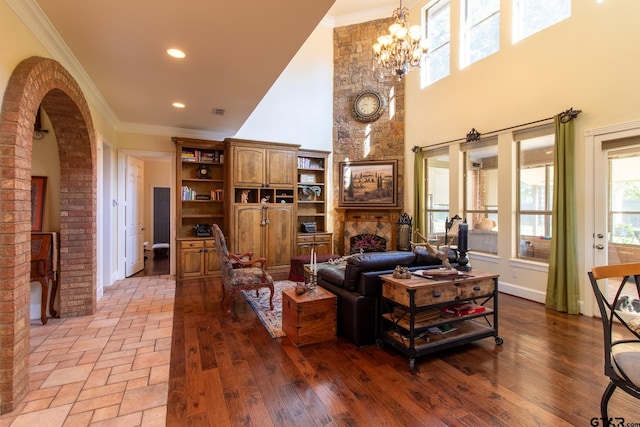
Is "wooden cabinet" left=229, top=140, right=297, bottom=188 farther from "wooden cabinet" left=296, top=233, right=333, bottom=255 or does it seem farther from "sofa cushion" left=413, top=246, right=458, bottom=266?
"sofa cushion" left=413, top=246, right=458, bottom=266

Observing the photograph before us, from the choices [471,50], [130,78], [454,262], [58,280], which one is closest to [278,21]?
[130,78]

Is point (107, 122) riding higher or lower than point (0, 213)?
higher

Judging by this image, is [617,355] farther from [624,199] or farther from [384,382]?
[624,199]

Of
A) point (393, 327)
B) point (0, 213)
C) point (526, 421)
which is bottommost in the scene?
point (526, 421)

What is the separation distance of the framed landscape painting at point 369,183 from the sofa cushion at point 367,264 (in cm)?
384

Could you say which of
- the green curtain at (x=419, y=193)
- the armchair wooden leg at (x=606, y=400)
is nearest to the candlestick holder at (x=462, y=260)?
the armchair wooden leg at (x=606, y=400)

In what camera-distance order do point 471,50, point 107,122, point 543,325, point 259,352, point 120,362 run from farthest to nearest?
point 471,50
point 107,122
point 543,325
point 259,352
point 120,362

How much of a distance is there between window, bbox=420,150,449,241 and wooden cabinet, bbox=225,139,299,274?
108 inches

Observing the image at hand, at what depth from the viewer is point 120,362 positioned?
2611 millimetres

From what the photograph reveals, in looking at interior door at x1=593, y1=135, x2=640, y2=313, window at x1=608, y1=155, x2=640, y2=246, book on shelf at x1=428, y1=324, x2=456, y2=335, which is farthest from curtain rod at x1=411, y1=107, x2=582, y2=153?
book on shelf at x1=428, y1=324, x2=456, y2=335

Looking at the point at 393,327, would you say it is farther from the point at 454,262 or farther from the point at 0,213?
the point at 0,213

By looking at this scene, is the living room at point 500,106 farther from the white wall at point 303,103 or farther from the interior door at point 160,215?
the interior door at point 160,215

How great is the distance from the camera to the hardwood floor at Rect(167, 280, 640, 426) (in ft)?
6.36

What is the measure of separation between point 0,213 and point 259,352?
6.92ft
